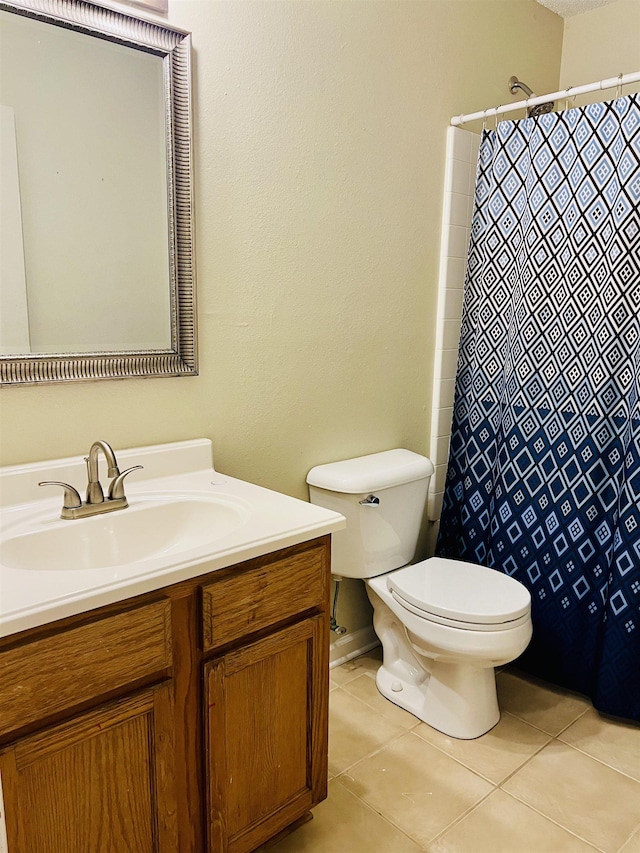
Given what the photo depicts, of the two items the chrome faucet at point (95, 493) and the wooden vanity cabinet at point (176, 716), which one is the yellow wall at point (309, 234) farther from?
the wooden vanity cabinet at point (176, 716)

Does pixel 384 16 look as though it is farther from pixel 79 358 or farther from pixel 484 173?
pixel 79 358

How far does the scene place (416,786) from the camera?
1791 millimetres

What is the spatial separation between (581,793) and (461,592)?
1.95 feet

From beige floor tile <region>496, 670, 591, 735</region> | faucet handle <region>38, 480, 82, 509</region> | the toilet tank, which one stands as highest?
faucet handle <region>38, 480, 82, 509</region>

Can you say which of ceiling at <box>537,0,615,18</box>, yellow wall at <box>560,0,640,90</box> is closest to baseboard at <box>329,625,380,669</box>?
yellow wall at <box>560,0,640,90</box>

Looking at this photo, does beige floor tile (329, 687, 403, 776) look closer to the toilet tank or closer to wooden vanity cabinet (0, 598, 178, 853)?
the toilet tank

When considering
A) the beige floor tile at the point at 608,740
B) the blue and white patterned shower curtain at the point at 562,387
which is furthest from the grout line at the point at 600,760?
the blue and white patterned shower curtain at the point at 562,387

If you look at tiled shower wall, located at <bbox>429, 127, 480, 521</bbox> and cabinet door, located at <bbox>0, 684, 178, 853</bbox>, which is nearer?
cabinet door, located at <bbox>0, 684, 178, 853</bbox>

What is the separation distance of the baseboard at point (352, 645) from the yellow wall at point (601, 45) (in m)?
2.20

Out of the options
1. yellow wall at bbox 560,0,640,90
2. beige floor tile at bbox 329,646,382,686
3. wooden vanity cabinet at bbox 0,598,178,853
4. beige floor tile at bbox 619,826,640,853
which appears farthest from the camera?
yellow wall at bbox 560,0,640,90

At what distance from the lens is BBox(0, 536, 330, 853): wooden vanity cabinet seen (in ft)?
3.49

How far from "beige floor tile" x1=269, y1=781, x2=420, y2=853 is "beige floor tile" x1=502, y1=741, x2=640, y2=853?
14.5 inches

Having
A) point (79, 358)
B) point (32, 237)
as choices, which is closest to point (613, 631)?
point (79, 358)

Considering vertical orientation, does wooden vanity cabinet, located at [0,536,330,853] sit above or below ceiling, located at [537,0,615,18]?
below
